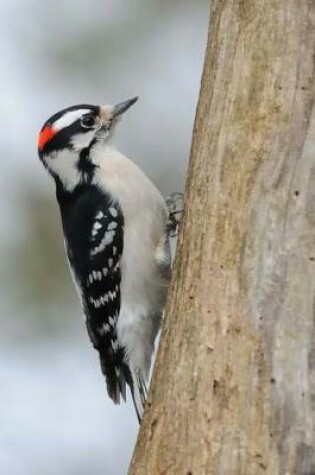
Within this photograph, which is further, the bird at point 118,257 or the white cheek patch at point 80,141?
the white cheek patch at point 80,141

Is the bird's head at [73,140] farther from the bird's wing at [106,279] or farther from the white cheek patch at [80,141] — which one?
the bird's wing at [106,279]

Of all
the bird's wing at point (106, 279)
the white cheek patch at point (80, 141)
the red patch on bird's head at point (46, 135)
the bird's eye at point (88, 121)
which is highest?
the bird's eye at point (88, 121)

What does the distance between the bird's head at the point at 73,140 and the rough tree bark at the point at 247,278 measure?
3.51ft

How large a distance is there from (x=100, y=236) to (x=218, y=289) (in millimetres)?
1171

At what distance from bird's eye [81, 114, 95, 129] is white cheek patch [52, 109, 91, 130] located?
0.02m

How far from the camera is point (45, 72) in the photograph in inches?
373

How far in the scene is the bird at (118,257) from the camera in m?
4.89

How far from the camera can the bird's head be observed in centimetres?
505

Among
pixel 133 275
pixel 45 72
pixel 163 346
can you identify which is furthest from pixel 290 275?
pixel 45 72

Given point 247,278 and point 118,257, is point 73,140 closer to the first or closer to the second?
point 118,257

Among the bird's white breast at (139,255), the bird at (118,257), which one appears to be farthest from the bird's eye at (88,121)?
the bird's white breast at (139,255)

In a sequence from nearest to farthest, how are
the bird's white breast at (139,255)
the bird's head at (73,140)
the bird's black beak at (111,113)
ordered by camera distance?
the bird's white breast at (139,255), the bird's head at (73,140), the bird's black beak at (111,113)

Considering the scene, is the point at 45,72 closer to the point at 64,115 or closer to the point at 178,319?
the point at 64,115

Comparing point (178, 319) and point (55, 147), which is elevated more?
point (55, 147)
